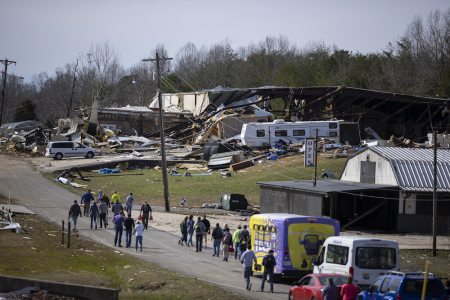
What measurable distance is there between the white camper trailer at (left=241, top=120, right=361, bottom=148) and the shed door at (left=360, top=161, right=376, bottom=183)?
19.7 meters

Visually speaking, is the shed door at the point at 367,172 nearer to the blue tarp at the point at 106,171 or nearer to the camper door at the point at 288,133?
the camper door at the point at 288,133

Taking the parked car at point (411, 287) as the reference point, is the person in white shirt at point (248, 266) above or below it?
below

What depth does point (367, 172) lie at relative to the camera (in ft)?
103

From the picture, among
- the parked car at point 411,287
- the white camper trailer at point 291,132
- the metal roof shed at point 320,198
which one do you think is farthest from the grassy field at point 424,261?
the white camper trailer at point 291,132

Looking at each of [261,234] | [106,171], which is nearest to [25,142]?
[106,171]

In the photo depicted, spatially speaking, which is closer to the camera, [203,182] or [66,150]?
[203,182]

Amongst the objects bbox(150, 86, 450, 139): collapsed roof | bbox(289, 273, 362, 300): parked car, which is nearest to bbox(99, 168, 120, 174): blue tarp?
bbox(150, 86, 450, 139): collapsed roof

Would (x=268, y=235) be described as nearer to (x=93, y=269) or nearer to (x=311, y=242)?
(x=311, y=242)

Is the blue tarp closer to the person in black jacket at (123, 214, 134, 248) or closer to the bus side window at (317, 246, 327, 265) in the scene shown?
the person in black jacket at (123, 214, 134, 248)

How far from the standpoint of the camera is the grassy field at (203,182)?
3700cm

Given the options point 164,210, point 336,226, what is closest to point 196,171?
point 164,210

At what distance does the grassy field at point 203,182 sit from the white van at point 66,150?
323 inches

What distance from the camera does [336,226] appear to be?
17234 mm

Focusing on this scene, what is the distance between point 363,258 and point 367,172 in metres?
17.8
